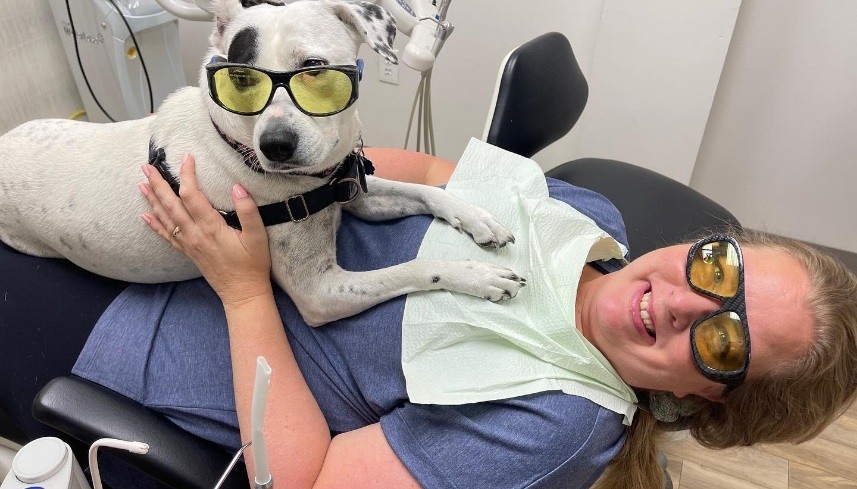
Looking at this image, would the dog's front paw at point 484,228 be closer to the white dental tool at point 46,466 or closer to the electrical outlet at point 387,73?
the white dental tool at point 46,466

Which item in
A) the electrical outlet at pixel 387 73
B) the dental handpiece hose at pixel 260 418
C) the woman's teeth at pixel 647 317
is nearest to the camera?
the dental handpiece hose at pixel 260 418

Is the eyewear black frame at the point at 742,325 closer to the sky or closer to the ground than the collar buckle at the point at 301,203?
closer to the ground

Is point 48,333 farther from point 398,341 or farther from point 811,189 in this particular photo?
point 811,189

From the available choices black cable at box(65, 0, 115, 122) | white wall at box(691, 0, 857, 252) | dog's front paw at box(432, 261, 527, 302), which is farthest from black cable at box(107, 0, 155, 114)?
white wall at box(691, 0, 857, 252)

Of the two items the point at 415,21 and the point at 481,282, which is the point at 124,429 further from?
the point at 415,21

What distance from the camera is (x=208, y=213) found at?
39.9 inches

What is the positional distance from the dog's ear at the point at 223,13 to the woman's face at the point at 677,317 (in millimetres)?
835

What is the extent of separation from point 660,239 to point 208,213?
1210mm

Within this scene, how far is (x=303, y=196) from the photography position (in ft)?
3.37

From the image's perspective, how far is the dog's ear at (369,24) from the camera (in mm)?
1046

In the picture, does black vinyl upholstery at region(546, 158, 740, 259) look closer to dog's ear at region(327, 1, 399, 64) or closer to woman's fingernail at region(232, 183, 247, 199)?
dog's ear at region(327, 1, 399, 64)

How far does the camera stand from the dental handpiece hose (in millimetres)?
518

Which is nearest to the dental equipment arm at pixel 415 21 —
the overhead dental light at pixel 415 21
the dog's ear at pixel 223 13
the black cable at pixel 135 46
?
the overhead dental light at pixel 415 21

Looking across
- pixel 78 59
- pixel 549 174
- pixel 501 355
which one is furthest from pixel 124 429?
pixel 78 59
